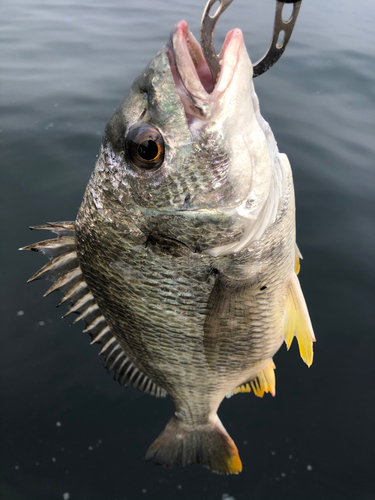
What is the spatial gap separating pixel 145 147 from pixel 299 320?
1145 mm

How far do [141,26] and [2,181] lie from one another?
6.42m

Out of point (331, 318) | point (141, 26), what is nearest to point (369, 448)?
point (331, 318)

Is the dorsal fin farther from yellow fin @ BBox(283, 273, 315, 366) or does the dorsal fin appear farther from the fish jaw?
yellow fin @ BBox(283, 273, 315, 366)

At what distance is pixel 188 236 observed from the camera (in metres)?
1.35

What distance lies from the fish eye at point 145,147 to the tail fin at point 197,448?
1.67 m

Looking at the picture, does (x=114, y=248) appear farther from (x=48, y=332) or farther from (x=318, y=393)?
(x=318, y=393)

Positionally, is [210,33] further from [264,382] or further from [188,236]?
[264,382]

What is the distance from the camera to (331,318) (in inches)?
116

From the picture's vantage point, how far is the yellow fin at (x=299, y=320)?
1725 mm

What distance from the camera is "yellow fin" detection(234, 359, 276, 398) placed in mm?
2043

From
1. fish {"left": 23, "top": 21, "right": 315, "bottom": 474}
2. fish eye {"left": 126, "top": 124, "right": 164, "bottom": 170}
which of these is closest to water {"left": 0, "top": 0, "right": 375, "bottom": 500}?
fish {"left": 23, "top": 21, "right": 315, "bottom": 474}

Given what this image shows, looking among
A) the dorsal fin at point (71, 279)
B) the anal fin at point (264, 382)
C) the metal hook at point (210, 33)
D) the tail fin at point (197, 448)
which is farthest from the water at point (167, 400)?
the metal hook at point (210, 33)

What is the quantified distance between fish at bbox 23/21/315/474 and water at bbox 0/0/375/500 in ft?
2.34

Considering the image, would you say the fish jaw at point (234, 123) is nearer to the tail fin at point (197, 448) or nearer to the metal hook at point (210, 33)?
the metal hook at point (210, 33)
